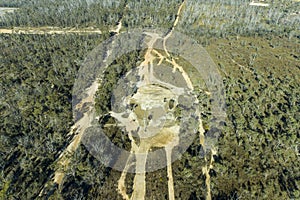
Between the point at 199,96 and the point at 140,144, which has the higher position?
the point at 199,96

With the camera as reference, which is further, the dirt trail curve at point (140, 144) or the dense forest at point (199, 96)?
the dirt trail curve at point (140, 144)

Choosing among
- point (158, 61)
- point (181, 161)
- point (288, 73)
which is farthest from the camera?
point (158, 61)

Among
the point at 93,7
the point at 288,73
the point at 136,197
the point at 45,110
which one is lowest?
the point at 136,197

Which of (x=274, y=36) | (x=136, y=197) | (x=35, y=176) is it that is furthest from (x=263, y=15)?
(x=35, y=176)

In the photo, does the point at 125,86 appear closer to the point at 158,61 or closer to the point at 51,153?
the point at 158,61

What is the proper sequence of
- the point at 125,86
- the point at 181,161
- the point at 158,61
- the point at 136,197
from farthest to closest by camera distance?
1. the point at 158,61
2. the point at 125,86
3. the point at 181,161
4. the point at 136,197

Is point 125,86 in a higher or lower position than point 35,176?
higher

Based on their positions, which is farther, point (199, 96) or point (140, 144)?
point (199, 96)

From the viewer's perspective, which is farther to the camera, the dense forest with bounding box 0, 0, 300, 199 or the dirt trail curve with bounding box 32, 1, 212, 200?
the dirt trail curve with bounding box 32, 1, 212, 200
